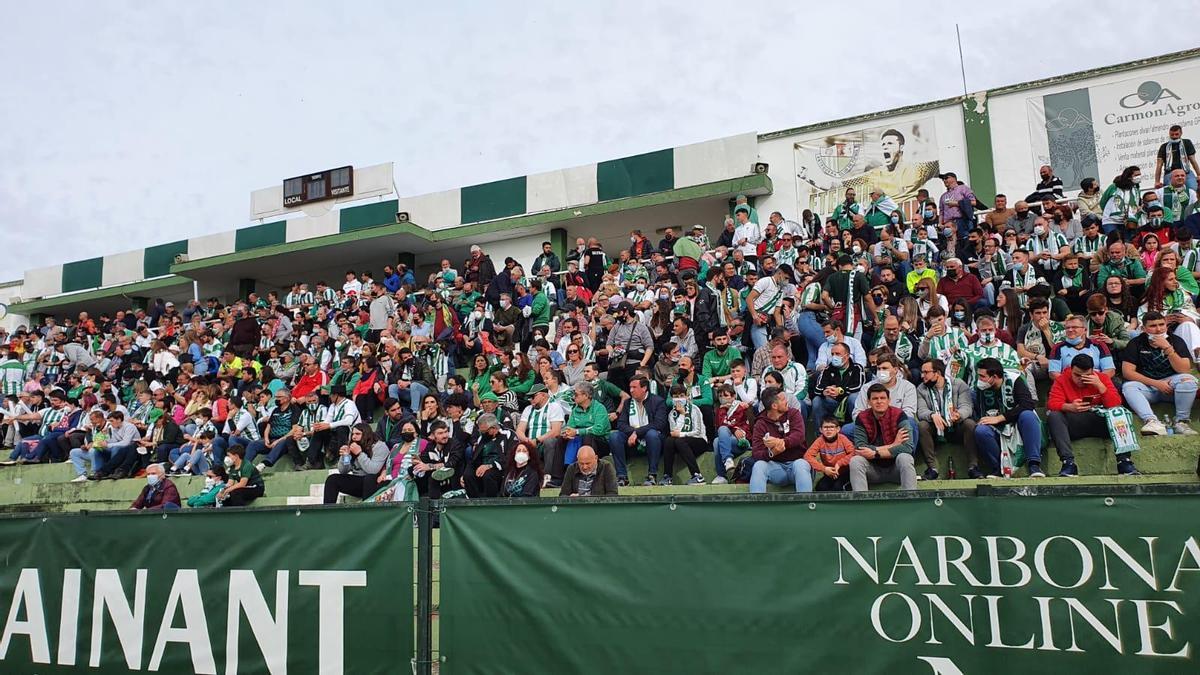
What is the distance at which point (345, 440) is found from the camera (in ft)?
43.3

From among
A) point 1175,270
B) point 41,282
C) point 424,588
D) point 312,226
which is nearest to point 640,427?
point 424,588

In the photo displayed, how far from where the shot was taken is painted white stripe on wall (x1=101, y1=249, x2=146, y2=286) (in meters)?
27.8

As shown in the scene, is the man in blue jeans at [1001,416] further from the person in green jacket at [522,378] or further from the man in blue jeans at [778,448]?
the person in green jacket at [522,378]

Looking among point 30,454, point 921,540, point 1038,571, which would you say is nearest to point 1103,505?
point 1038,571

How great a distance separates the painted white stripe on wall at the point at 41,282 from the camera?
1146 inches

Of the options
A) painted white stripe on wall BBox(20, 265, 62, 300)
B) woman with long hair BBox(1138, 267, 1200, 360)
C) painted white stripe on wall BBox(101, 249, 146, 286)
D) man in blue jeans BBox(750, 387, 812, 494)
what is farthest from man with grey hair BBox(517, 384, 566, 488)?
painted white stripe on wall BBox(20, 265, 62, 300)

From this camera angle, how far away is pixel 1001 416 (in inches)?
338

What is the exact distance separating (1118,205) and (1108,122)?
17.9ft

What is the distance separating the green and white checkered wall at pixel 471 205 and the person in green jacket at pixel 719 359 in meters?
9.43

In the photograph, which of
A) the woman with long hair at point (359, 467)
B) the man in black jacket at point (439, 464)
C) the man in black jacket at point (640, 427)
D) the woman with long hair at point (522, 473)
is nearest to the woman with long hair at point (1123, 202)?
the man in black jacket at point (640, 427)

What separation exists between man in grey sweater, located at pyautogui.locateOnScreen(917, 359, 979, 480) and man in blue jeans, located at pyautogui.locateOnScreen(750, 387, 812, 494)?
1203mm

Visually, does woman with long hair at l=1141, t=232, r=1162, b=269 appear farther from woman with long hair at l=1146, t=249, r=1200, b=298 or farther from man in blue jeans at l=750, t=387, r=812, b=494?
man in blue jeans at l=750, t=387, r=812, b=494

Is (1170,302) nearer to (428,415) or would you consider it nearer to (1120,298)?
(1120,298)

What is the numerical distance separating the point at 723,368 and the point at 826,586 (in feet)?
25.0
